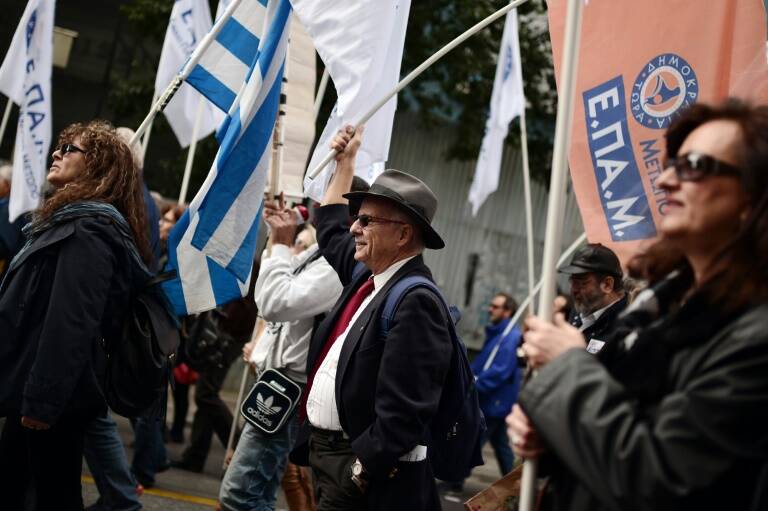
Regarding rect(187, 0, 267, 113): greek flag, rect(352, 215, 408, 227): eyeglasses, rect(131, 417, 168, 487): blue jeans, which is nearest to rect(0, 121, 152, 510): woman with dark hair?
rect(352, 215, 408, 227): eyeglasses

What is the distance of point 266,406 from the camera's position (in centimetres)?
553

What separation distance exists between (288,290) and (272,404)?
0.63 m

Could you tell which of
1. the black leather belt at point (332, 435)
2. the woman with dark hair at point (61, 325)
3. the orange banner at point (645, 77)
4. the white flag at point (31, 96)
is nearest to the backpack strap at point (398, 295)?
the black leather belt at point (332, 435)

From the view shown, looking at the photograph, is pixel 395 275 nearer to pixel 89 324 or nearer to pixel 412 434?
pixel 412 434

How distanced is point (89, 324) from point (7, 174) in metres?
5.68

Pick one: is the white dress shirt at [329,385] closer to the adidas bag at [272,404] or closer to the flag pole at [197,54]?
the adidas bag at [272,404]

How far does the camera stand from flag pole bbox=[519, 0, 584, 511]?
2.79 metres

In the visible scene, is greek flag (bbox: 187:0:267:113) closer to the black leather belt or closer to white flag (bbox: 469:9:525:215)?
the black leather belt

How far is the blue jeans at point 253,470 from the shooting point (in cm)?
543

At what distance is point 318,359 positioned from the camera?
4.58m

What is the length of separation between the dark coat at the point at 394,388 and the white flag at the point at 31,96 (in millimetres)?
4596

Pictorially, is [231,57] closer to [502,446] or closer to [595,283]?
[595,283]

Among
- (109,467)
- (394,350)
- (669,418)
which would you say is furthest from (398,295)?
(109,467)

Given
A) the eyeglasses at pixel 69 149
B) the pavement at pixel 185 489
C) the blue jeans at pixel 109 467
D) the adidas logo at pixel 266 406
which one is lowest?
the pavement at pixel 185 489
